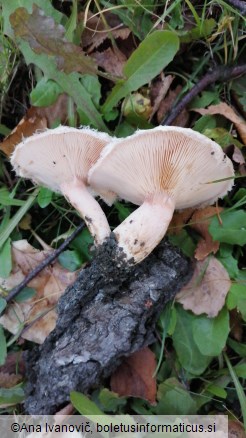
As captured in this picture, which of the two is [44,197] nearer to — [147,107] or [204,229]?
[147,107]

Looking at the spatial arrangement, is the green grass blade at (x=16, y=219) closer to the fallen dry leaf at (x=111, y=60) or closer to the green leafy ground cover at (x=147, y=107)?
the green leafy ground cover at (x=147, y=107)

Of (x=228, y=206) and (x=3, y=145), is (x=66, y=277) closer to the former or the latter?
(x=3, y=145)

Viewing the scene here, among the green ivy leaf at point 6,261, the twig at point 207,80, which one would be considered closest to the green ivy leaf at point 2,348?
the green ivy leaf at point 6,261

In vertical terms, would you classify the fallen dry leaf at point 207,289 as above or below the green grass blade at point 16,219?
below

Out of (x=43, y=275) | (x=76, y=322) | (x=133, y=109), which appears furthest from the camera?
(x=43, y=275)

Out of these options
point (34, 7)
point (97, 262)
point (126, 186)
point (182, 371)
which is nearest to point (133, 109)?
point (126, 186)

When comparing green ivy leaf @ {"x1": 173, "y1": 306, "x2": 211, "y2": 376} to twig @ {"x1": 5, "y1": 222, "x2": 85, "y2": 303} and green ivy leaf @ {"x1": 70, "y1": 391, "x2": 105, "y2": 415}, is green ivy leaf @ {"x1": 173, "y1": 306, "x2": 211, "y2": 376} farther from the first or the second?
twig @ {"x1": 5, "y1": 222, "x2": 85, "y2": 303}
